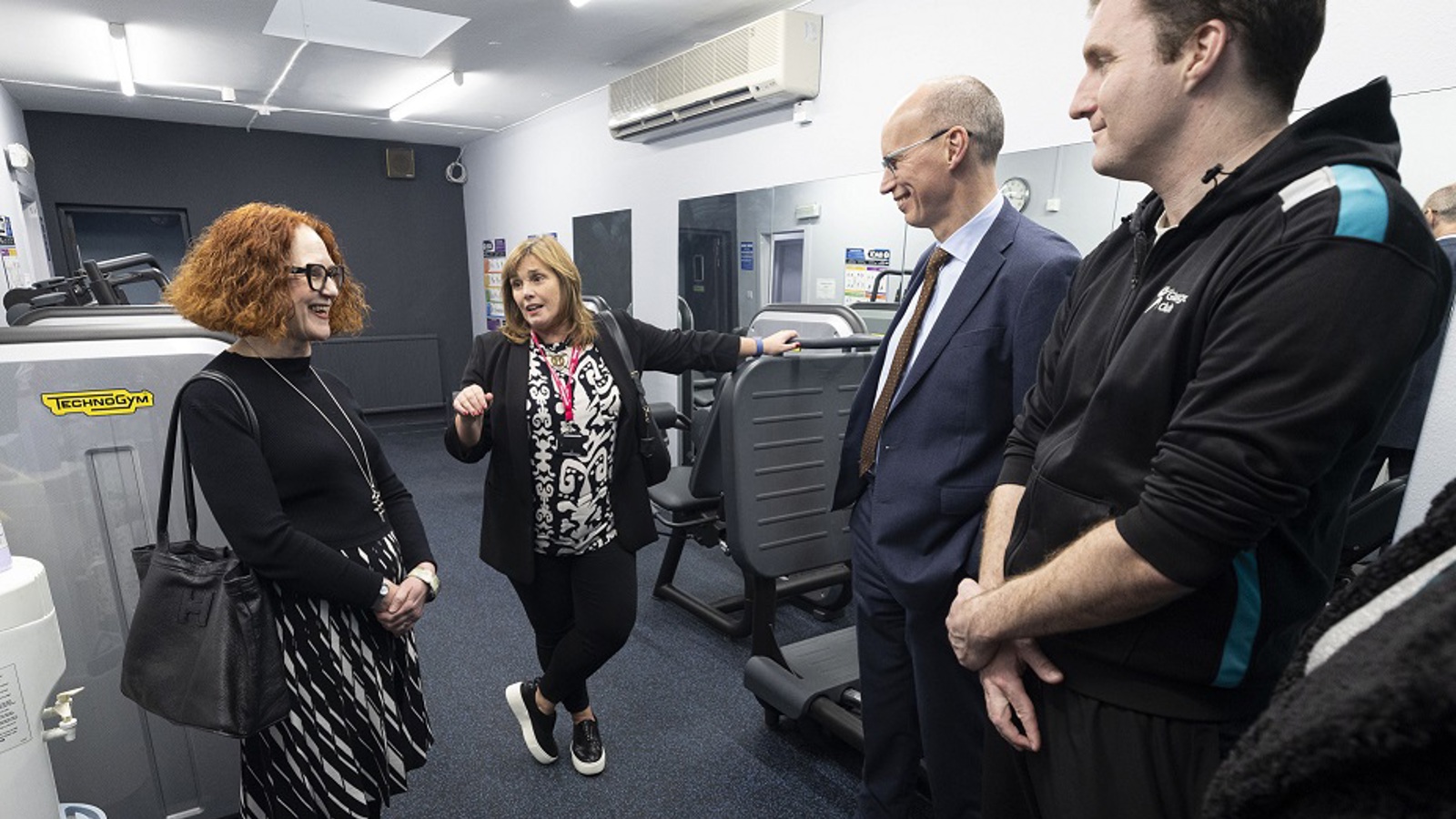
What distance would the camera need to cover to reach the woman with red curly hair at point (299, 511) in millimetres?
1229

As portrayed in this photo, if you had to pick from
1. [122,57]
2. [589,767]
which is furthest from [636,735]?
[122,57]

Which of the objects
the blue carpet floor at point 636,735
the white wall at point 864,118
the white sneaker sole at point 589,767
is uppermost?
the white wall at point 864,118

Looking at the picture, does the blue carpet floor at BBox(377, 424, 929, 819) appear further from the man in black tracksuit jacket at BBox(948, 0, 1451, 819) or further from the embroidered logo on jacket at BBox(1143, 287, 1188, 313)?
the embroidered logo on jacket at BBox(1143, 287, 1188, 313)

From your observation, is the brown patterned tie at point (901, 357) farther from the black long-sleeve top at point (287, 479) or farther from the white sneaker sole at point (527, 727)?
the white sneaker sole at point (527, 727)

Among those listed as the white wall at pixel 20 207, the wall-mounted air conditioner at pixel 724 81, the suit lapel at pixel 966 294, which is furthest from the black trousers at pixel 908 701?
the white wall at pixel 20 207

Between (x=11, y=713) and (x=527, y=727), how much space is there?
1231 millimetres

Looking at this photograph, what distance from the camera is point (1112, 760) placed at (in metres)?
0.81

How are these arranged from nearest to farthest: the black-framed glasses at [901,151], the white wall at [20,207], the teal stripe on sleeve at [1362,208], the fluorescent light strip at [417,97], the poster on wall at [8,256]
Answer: the teal stripe on sleeve at [1362,208] < the black-framed glasses at [901,151] < the poster on wall at [8,256] < the white wall at [20,207] < the fluorescent light strip at [417,97]

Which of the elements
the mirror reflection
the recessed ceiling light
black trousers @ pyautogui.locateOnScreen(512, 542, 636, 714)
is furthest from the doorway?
black trousers @ pyautogui.locateOnScreen(512, 542, 636, 714)

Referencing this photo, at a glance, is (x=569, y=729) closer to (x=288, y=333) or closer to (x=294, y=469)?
(x=294, y=469)

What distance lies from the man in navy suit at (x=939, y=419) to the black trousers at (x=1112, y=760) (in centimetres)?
Answer: 44

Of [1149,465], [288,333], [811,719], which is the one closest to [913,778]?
[811,719]

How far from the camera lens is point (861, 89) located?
127 inches

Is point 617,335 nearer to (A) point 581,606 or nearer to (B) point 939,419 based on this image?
(A) point 581,606
